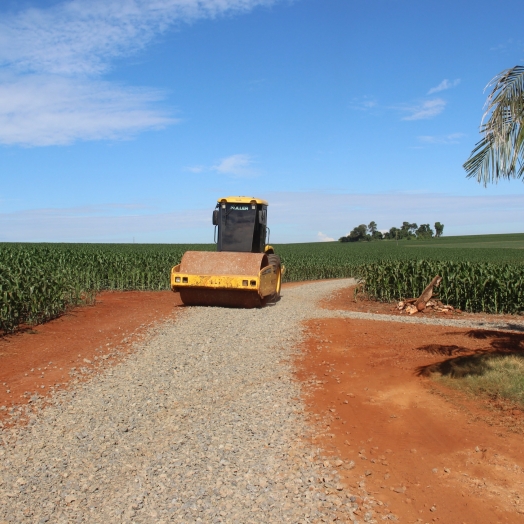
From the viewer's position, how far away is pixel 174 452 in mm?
5395

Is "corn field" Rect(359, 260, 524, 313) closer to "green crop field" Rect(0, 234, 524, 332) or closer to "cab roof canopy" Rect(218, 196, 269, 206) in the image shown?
"green crop field" Rect(0, 234, 524, 332)

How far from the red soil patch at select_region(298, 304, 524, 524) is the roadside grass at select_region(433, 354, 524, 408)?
0.26 metres

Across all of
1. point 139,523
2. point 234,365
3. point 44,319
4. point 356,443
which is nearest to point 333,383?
point 234,365

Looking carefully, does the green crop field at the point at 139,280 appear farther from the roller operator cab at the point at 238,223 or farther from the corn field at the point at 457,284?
the roller operator cab at the point at 238,223

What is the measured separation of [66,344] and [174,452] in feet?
18.9

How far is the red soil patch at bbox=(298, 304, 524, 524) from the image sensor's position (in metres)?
4.46

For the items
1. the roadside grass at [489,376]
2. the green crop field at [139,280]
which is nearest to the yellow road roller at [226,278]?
the green crop field at [139,280]

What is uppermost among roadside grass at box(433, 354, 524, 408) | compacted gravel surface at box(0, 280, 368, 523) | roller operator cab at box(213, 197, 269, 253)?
roller operator cab at box(213, 197, 269, 253)

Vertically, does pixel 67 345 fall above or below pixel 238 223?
below

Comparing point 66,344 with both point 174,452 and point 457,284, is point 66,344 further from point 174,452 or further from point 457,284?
point 457,284

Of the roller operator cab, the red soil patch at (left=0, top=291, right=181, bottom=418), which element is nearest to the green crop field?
the red soil patch at (left=0, top=291, right=181, bottom=418)

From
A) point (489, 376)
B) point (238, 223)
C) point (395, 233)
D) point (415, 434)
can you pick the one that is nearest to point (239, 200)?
point (238, 223)

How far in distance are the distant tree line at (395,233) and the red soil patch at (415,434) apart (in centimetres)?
9100

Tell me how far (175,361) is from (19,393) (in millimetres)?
2416
